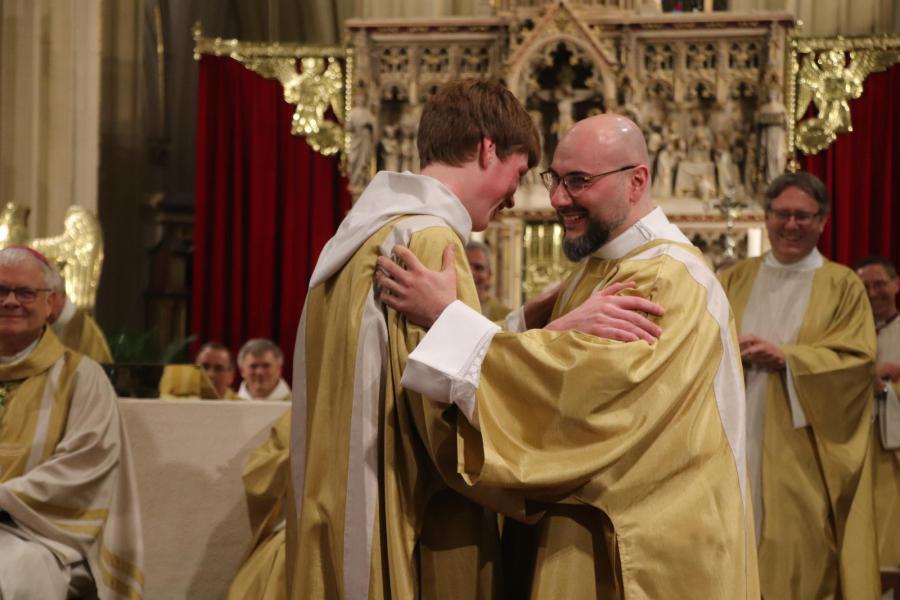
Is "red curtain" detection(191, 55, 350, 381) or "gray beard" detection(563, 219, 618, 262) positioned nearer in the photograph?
"gray beard" detection(563, 219, 618, 262)

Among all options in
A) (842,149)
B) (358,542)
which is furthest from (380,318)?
(842,149)

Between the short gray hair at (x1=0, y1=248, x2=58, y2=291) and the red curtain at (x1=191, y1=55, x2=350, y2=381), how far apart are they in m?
4.27

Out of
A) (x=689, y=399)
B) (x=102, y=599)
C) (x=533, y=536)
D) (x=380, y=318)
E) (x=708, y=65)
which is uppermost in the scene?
(x=708, y=65)

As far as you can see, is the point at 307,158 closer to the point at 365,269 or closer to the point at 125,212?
the point at 125,212

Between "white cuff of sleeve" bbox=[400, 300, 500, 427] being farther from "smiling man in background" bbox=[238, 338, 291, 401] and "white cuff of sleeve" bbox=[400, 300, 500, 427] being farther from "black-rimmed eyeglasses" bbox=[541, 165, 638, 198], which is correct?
"smiling man in background" bbox=[238, 338, 291, 401]

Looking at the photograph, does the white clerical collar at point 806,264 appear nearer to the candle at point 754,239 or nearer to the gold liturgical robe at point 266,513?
the gold liturgical robe at point 266,513

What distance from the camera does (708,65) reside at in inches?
296

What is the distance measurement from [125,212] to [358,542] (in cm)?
752

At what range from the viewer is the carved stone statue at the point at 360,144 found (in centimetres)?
757

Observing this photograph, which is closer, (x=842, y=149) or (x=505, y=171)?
(x=505, y=171)

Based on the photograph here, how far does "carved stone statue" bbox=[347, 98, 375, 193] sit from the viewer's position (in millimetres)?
7566

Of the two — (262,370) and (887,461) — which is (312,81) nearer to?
(262,370)

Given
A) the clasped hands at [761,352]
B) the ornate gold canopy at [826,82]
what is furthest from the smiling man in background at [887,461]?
the ornate gold canopy at [826,82]

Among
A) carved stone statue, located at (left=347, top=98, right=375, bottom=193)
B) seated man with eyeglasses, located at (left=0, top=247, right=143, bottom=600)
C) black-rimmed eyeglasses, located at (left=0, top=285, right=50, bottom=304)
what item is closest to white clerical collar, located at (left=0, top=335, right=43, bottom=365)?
seated man with eyeglasses, located at (left=0, top=247, right=143, bottom=600)
